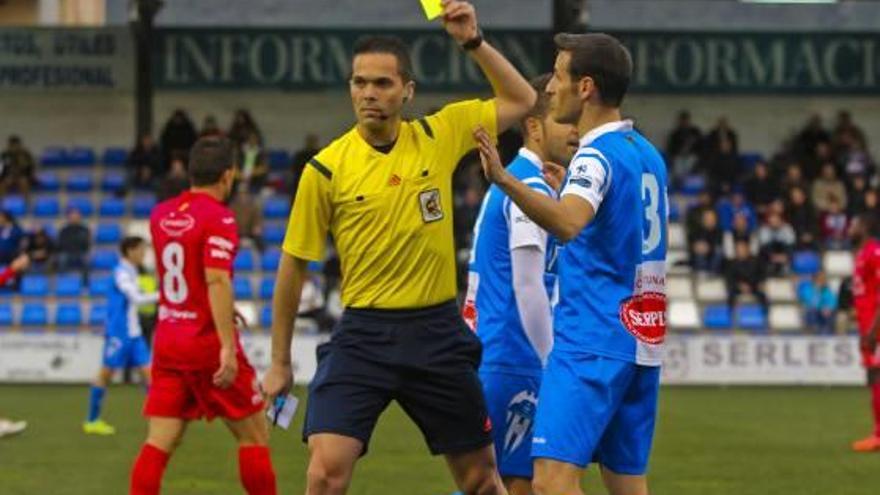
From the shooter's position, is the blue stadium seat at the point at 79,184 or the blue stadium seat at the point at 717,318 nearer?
the blue stadium seat at the point at 717,318

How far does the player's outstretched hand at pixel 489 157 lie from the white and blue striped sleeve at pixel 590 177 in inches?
12.7

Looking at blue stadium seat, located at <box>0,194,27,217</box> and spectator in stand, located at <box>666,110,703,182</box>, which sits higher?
spectator in stand, located at <box>666,110,703,182</box>

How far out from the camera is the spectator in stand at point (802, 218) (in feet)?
96.0

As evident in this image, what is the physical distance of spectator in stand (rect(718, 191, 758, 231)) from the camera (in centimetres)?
2884

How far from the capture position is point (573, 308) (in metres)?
7.19

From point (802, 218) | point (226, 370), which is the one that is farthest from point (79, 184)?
point (226, 370)

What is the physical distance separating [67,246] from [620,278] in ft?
72.3

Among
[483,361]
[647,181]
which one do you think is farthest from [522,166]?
[647,181]

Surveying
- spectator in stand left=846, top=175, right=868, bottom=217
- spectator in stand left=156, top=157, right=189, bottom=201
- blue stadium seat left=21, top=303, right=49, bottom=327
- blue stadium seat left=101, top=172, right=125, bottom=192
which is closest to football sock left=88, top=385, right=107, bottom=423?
spectator in stand left=156, top=157, right=189, bottom=201

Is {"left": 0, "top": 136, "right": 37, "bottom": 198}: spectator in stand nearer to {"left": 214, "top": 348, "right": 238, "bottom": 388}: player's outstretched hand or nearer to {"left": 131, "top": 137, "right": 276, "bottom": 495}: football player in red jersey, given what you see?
{"left": 131, "top": 137, "right": 276, "bottom": 495}: football player in red jersey

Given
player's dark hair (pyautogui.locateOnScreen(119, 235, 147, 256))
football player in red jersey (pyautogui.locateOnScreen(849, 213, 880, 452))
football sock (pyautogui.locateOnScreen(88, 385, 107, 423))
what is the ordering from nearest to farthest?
football player in red jersey (pyautogui.locateOnScreen(849, 213, 880, 452)) → football sock (pyautogui.locateOnScreen(88, 385, 107, 423)) → player's dark hair (pyautogui.locateOnScreen(119, 235, 147, 256))

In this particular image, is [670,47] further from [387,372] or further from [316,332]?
[387,372]

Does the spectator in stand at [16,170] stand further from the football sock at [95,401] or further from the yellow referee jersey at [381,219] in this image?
the yellow referee jersey at [381,219]

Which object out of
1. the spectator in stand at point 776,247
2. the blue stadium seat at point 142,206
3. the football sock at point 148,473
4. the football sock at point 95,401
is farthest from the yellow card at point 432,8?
the blue stadium seat at point 142,206
